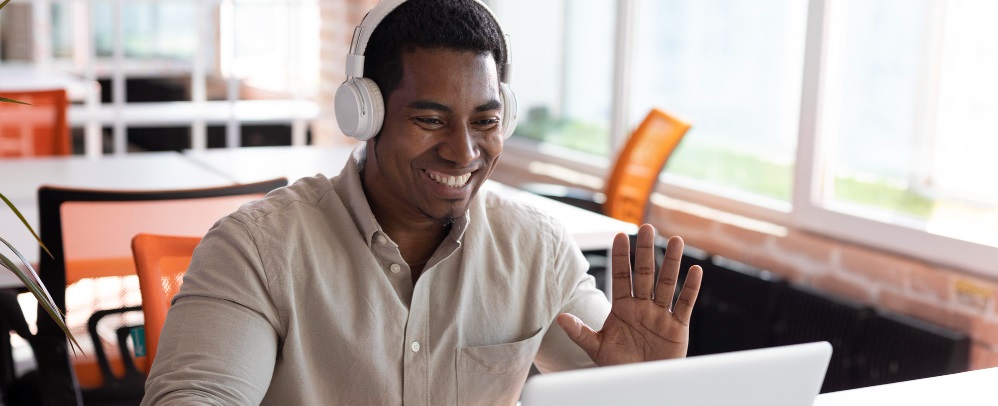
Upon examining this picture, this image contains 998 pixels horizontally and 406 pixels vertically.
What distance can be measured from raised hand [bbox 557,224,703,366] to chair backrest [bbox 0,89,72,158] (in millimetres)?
2678

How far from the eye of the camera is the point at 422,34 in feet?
4.41

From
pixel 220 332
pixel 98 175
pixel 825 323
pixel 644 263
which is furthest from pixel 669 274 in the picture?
pixel 98 175

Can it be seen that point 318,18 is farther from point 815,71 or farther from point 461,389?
point 461,389

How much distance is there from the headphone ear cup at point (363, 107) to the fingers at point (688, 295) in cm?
43

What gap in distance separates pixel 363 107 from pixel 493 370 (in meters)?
0.37

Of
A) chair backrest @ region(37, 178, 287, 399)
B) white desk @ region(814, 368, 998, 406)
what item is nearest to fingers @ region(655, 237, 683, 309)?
white desk @ region(814, 368, 998, 406)

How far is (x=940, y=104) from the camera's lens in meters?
2.75

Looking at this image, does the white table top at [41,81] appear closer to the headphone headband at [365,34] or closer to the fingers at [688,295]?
the headphone headband at [365,34]

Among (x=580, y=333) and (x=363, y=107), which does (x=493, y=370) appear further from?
(x=363, y=107)

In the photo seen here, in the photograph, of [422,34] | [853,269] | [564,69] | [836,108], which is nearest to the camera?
[422,34]

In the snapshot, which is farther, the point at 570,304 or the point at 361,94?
the point at 570,304

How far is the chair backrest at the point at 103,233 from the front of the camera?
1.80 m

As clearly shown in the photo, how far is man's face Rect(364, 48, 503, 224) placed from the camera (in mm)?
1339

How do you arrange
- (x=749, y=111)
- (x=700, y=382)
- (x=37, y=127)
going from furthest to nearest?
1. (x=37, y=127)
2. (x=749, y=111)
3. (x=700, y=382)
